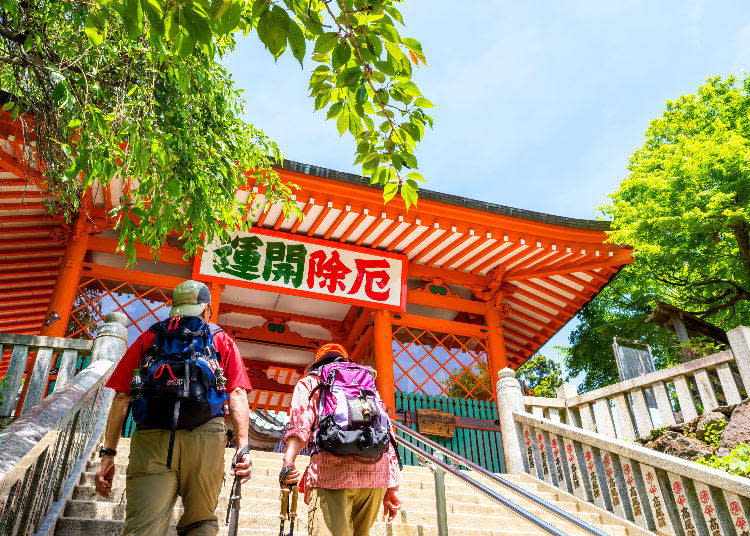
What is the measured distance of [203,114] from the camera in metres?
5.07

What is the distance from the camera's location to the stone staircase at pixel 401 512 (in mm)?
3859

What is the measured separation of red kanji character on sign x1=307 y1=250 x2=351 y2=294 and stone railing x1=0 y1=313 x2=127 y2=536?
16.4 ft

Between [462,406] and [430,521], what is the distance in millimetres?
5474

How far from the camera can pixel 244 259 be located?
976 cm

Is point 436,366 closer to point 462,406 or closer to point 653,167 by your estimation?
point 462,406

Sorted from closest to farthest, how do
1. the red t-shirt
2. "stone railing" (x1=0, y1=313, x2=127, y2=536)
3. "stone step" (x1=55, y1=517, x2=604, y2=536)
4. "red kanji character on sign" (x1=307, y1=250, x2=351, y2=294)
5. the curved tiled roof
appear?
"stone railing" (x1=0, y1=313, x2=127, y2=536)
the red t-shirt
"stone step" (x1=55, y1=517, x2=604, y2=536)
the curved tiled roof
"red kanji character on sign" (x1=307, y1=250, x2=351, y2=294)

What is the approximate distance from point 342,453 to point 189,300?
3.95ft

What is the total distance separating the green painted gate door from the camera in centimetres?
980

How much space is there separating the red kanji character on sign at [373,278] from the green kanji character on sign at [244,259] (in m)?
1.74

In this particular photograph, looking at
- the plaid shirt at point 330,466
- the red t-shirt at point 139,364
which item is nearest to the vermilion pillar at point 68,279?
the red t-shirt at point 139,364

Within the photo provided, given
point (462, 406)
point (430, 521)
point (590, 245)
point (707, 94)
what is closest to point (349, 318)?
point (462, 406)

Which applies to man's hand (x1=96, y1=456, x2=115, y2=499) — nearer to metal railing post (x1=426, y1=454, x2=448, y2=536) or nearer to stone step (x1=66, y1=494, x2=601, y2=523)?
stone step (x1=66, y1=494, x2=601, y2=523)

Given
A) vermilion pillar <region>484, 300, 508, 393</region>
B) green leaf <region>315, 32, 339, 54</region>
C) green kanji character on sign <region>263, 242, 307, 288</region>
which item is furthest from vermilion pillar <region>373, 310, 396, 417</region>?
green leaf <region>315, 32, 339, 54</region>

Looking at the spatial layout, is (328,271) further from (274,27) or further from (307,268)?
(274,27)
